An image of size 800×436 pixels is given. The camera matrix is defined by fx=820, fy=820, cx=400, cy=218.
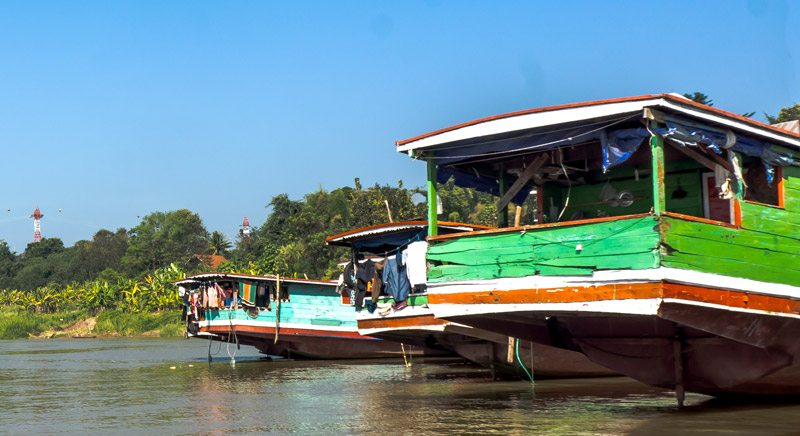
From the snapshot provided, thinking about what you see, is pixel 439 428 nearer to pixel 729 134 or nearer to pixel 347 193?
pixel 729 134

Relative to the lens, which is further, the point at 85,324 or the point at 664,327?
the point at 85,324

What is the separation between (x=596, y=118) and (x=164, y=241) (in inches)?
2810

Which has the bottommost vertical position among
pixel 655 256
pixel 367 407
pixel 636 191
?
pixel 367 407

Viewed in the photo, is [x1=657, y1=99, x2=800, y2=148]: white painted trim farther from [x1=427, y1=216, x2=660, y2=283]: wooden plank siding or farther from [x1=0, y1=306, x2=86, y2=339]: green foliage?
[x1=0, y1=306, x2=86, y2=339]: green foliage

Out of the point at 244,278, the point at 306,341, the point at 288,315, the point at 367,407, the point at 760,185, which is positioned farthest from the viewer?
the point at 306,341

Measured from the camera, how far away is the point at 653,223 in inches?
340

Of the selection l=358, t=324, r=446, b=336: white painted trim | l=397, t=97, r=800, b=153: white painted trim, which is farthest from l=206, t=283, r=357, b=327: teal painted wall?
l=397, t=97, r=800, b=153: white painted trim

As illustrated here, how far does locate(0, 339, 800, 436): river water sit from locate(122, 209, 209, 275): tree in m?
56.3

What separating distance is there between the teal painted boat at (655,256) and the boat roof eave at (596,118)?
0.05 feet

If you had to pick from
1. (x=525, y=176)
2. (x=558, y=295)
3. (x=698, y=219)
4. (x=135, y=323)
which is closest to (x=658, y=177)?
(x=698, y=219)

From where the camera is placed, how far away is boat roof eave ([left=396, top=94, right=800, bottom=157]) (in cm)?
910

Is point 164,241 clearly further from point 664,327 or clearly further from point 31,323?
point 664,327

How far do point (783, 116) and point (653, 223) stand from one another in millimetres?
38482

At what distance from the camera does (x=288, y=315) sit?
2336cm
